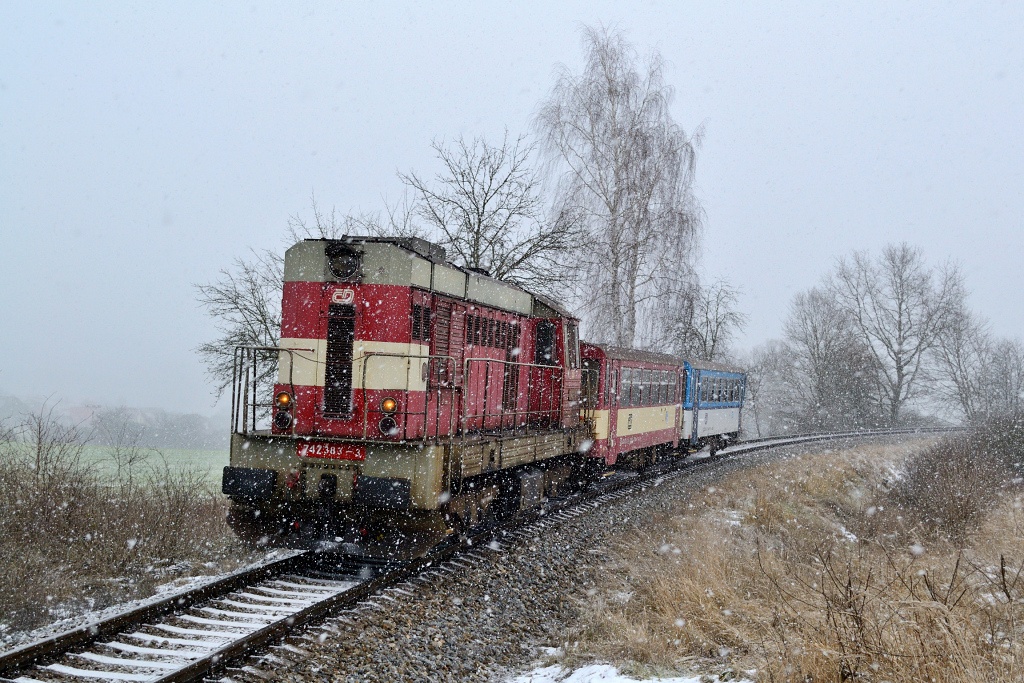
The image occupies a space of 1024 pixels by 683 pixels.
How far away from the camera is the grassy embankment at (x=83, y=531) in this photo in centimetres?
660

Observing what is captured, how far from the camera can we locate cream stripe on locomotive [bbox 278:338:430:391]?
25.5 feet

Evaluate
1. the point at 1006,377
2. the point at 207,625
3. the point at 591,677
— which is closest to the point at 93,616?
the point at 207,625

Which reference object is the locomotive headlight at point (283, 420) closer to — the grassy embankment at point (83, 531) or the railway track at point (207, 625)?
the railway track at point (207, 625)

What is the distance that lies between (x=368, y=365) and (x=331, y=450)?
1012 millimetres

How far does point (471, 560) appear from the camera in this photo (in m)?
7.99

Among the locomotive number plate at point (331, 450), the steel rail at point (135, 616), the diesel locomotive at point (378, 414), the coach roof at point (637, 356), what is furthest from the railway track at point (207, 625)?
the coach roof at point (637, 356)

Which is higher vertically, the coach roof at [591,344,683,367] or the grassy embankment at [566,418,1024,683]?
the coach roof at [591,344,683,367]

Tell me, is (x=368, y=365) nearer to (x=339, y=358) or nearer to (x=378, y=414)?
(x=339, y=358)

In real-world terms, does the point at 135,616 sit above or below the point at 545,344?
below

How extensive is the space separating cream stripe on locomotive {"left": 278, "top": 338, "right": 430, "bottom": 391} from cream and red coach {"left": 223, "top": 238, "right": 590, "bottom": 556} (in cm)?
1

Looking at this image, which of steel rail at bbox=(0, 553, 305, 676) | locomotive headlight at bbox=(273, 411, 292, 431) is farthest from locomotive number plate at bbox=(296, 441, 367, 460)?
steel rail at bbox=(0, 553, 305, 676)

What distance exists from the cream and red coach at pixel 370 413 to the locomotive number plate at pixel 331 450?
0.04ft

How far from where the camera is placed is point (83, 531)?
812 cm

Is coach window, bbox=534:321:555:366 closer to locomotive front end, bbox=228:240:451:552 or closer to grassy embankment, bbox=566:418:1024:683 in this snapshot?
grassy embankment, bbox=566:418:1024:683
